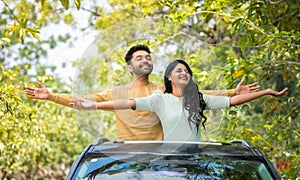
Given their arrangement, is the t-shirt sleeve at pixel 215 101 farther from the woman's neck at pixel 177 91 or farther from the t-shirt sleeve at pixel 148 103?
the t-shirt sleeve at pixel 148 103

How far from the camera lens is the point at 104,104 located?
436 centimetres

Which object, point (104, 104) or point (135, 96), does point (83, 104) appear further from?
point (135, 96)

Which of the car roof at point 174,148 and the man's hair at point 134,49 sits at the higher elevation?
the man's hair at point 134,49

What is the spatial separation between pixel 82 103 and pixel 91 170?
669 mm

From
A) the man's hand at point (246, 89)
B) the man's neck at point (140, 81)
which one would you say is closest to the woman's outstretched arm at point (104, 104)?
the man's neck at point (140, 81)

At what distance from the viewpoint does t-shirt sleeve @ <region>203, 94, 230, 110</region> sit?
451cm

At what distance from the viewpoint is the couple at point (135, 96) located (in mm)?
4305

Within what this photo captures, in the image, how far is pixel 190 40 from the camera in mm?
5441

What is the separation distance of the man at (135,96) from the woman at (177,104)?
63mm

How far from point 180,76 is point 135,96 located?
1.18 feet

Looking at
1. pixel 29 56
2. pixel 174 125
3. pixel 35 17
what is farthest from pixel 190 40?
pixel 29 56

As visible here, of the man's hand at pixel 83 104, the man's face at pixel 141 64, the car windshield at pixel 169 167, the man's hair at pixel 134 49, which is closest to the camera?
the car windshield at pixel 169 167

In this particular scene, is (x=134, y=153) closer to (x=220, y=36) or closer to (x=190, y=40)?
(x=190, y=40)

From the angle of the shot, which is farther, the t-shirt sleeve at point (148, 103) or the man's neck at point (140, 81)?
the man's neck at point (140, 81)
